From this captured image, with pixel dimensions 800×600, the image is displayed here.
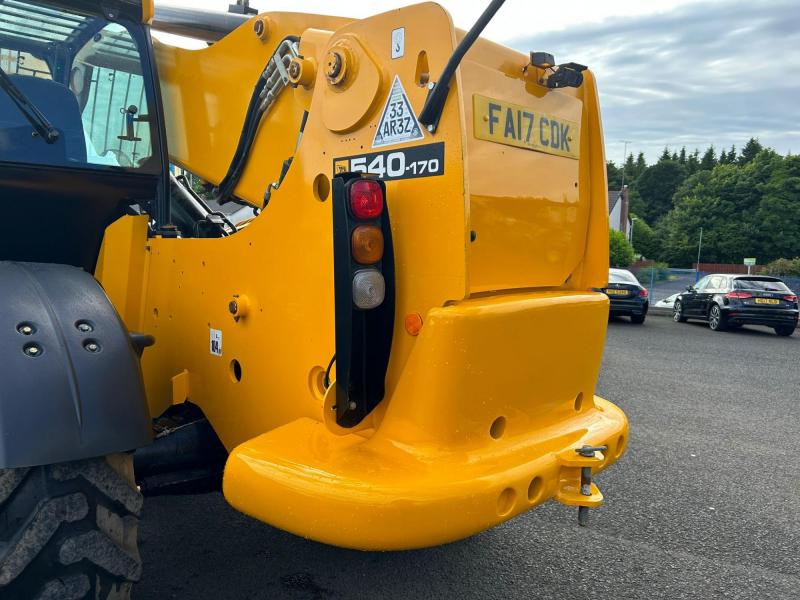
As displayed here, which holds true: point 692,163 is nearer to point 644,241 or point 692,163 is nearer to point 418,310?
point 644,241

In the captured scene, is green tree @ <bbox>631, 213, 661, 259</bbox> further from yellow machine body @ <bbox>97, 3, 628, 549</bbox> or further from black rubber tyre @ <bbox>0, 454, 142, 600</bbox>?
black rubber tyre @ <bbox>0, 454, 142, 600</bbox>

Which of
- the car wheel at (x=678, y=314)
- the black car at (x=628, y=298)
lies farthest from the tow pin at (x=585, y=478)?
the car wheel at (x=678, y=314)

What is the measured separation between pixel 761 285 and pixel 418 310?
15.6 meters

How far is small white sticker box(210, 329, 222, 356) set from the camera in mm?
2693

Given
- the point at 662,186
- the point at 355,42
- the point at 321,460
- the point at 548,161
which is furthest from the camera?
the point at 662,186

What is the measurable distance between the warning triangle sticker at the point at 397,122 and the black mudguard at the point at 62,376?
3.73 ft

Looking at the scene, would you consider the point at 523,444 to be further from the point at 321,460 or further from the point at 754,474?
the point at 754,474

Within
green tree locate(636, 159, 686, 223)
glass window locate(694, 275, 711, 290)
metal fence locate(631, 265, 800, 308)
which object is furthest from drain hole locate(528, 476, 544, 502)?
green tree locate(636, 159, 686, 223)

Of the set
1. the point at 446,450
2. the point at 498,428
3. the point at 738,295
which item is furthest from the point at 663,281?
the point at 446,450

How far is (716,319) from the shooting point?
1581 centimetres

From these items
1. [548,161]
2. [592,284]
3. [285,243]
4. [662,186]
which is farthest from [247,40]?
[662,186]

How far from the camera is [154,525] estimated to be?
3553 millimetres

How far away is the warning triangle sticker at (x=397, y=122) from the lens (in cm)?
220

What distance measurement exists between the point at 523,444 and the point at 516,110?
4.18ft
